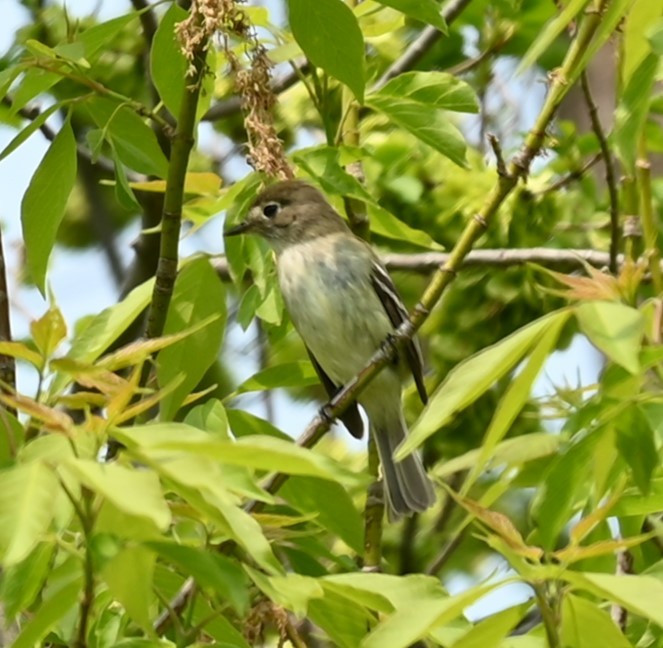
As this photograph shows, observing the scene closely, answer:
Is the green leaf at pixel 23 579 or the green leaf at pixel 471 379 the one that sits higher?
the green leaf at pixel 471 379

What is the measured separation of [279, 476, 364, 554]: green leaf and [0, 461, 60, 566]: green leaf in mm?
1175

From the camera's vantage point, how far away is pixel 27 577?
7.07 feet

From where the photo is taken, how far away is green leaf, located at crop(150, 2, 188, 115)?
2.99m

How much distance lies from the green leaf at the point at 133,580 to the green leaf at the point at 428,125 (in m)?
1.60

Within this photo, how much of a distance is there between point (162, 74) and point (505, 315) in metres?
2.35

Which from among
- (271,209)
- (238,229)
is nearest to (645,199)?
(238,229)

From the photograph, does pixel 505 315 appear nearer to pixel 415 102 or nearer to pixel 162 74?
pixel 415 102

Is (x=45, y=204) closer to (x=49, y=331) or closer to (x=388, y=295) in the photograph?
(x=49, y=331)

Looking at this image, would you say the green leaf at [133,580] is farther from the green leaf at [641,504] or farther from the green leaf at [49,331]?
the green leaf at [641,504]

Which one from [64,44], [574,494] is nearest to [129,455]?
[574,494]

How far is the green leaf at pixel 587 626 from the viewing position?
2002mm

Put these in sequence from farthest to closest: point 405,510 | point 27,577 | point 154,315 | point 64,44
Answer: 1. point 405,510
2. point 154,315
3. point 64,44
4. point 27,577

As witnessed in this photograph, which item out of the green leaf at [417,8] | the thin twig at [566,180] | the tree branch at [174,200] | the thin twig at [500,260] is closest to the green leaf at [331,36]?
the green leaf at [417,8]

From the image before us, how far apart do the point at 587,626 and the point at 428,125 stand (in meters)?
1.53
